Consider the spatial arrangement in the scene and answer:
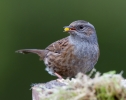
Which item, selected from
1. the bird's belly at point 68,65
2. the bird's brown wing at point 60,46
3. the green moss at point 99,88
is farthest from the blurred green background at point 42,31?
the green moss at point 99,88

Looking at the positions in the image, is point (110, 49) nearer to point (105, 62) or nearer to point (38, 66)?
point (105, 62)

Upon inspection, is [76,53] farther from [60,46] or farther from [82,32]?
[60,46]

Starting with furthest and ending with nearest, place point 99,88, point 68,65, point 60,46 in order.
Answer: point 60,46, point 68,65, point 99,88

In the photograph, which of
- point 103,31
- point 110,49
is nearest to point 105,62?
point 110,49

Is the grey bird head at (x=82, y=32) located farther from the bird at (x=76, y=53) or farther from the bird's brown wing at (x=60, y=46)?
the bird's brown wing at (x=60, y=46)

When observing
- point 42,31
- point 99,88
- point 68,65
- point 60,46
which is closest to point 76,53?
point 68,65

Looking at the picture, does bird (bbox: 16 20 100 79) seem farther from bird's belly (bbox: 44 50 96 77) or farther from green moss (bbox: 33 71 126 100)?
green moss (bbox: 33 71 126 100)
